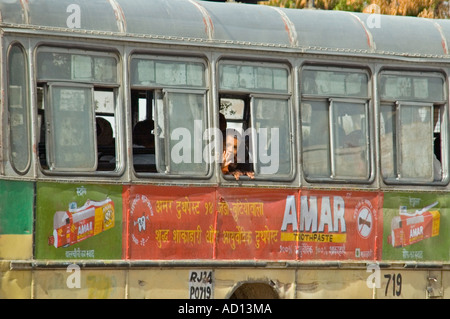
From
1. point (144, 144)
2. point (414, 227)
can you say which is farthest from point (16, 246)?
point (414, 227)

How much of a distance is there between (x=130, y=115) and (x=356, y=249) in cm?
268

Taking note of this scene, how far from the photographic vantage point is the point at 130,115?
30.9 feet

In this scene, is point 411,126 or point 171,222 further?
point 411,126

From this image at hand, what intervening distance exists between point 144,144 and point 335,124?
1.97 meters

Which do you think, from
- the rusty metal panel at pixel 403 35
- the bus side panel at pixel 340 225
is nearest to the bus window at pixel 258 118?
the bus side panel at pixel 340 225

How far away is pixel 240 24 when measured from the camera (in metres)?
10.0

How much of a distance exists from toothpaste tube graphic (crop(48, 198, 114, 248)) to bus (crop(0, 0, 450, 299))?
12mm

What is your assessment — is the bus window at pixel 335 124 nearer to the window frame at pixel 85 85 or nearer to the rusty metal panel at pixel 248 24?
the rusty metal panel at pixel 248 24

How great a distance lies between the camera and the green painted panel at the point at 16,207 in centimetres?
870

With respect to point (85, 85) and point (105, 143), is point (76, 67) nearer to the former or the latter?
point (85, 85)

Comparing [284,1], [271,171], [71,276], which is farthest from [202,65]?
[284,1]

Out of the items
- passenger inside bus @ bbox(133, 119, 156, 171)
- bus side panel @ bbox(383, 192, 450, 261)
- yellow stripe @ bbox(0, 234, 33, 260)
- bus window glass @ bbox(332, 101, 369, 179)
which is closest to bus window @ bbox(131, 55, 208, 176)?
passenger inside bus @ bbox(133, 119, 156, 171)

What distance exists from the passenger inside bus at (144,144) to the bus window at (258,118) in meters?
0.70
